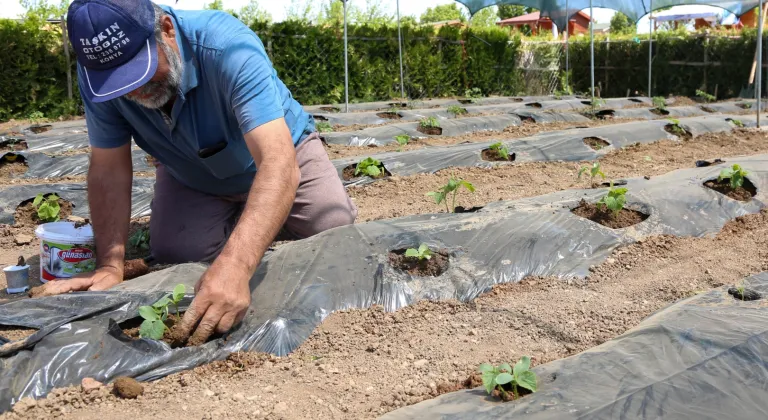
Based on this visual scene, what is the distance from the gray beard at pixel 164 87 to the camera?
7.78 feet

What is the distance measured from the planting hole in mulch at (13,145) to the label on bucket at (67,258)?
4468mm

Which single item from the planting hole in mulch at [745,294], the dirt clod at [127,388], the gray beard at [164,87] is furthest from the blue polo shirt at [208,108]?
the planting hole in mulch at [745,294]

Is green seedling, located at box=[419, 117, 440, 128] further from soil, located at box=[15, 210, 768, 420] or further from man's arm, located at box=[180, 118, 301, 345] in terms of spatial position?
man's arm, located at box=[180, 118, 301, 345]

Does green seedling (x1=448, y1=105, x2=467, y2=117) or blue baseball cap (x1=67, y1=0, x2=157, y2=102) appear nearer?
blue baseball cap (x1=67, y1=0, x2=157, y2=102)

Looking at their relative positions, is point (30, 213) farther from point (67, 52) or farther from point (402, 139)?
point (67, 52)

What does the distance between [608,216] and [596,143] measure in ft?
11.5

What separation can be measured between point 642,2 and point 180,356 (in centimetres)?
1733

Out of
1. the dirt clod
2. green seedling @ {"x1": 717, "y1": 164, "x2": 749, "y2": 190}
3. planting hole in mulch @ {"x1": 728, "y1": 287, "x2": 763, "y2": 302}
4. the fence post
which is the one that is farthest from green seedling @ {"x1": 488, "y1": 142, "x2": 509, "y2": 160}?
the fence post

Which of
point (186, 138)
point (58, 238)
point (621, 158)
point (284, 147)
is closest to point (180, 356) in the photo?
point (284, 147)

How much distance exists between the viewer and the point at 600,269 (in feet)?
10.0

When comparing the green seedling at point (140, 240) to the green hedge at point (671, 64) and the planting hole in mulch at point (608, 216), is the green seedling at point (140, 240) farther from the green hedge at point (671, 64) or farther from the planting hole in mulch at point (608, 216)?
the green hedge at point (671, 64)

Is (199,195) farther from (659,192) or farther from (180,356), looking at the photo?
(659,192)

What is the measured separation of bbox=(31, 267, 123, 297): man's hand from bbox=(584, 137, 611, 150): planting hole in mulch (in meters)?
5.11

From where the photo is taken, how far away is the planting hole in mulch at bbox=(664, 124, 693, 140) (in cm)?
761
